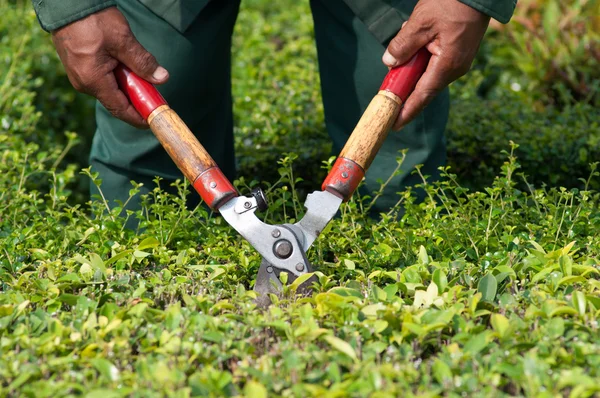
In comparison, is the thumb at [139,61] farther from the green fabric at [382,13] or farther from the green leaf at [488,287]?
the green leaf at [488,287]

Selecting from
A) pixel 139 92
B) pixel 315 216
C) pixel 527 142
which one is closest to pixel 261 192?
pixel 315 216

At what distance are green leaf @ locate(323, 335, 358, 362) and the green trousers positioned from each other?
145 centimetres

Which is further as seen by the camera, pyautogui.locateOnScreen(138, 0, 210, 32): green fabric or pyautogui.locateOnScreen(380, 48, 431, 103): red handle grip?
pyautogui.locateOnScreen(138, 0, 210, 32): green fabric

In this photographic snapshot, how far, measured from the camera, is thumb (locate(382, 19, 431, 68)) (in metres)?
2.52

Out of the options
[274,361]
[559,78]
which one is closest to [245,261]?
[274,361]

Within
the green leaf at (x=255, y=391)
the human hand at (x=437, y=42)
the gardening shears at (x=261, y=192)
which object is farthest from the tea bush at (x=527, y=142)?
the green leaf at (x=255, y=391)

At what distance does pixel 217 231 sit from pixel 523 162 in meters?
1.83

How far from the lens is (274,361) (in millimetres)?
1890

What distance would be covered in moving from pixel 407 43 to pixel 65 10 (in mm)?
1048

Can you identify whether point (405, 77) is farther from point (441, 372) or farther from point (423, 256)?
point (441, 372)

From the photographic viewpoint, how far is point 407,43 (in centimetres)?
252

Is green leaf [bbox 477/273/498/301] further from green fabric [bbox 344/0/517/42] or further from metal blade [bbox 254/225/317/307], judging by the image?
green fabric [bbox 344/0/517/42]

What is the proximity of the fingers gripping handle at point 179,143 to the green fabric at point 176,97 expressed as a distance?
431 millimetres

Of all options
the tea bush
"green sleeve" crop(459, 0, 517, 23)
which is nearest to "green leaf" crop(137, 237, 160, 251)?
"green sleeve" crop(459, 0, 517, 23)
